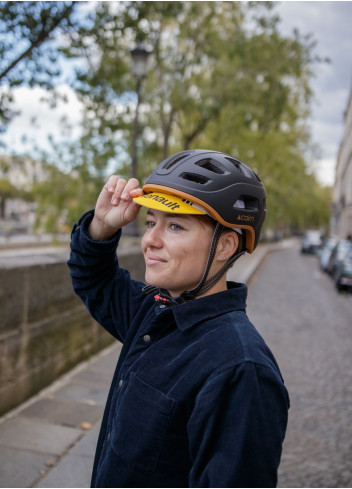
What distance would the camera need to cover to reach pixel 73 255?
216 cm

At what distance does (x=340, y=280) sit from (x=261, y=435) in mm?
16454

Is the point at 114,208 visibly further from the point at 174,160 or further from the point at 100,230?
the point at 174,160

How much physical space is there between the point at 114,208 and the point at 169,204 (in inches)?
16.7

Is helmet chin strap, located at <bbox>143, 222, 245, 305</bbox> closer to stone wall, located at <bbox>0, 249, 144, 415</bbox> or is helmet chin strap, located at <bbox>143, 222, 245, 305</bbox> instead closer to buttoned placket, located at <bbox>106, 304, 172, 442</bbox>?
buttoned placket, located at <bbox>106, 304, 172, 442</bbox>

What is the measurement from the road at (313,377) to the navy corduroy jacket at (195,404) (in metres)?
2.70

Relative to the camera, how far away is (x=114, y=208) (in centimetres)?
203

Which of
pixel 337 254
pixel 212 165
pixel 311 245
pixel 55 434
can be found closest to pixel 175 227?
pixel 212 165

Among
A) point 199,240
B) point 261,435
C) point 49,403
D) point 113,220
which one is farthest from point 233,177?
point 49,403

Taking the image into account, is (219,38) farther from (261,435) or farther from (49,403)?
(261,435)

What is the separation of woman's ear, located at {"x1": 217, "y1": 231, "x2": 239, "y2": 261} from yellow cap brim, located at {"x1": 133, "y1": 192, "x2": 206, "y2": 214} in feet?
0.53

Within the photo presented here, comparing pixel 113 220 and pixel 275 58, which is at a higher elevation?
pixel 275 58

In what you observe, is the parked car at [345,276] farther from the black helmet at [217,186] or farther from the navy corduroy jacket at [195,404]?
the navy corduroy jacket at [195,404]

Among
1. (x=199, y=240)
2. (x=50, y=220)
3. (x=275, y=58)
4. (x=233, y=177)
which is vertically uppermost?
(x=275, y=58)

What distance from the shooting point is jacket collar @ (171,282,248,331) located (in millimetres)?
1598
